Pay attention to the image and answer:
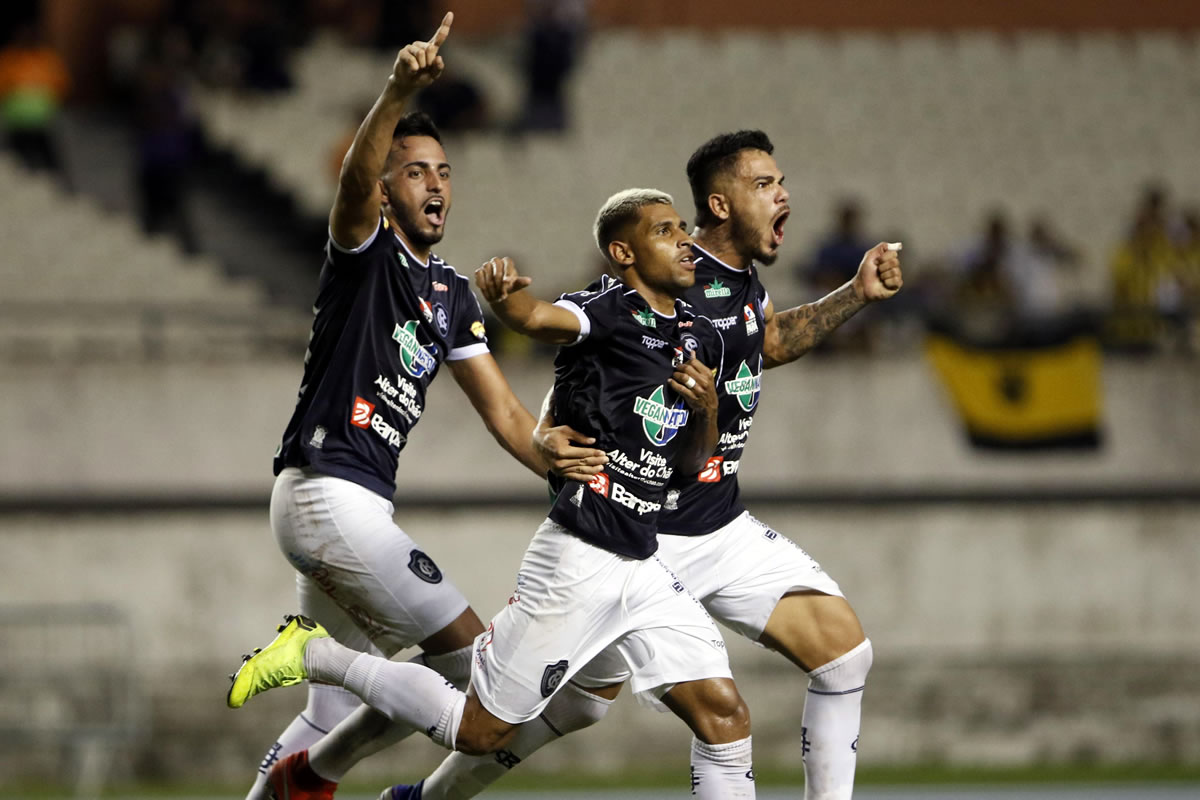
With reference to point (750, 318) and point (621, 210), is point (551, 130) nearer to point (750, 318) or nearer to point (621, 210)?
point (750, 318)

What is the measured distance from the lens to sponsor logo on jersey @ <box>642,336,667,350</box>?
269 inches

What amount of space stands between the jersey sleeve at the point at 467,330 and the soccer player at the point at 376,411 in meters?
0.13

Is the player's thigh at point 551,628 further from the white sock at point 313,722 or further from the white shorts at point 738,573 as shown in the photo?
the white sock at point 313,722

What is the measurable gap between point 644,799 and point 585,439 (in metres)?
6.17

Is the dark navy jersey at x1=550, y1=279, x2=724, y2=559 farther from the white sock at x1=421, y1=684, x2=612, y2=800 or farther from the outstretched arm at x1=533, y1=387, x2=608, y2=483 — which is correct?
the white sock at x1=421, y1=684, x2=612, y2=800

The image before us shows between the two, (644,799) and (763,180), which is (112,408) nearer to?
(644,799)

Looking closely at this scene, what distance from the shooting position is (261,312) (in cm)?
1502

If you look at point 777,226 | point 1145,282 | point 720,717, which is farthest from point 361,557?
point 1145,282

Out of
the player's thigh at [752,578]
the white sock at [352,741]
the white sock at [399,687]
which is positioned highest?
the player's thigh at [752,578]

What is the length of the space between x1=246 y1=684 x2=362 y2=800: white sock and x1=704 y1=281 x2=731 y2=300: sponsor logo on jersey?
2.18m

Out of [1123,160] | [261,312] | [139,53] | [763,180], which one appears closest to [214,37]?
[139,53]

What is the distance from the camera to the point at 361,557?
6.75m

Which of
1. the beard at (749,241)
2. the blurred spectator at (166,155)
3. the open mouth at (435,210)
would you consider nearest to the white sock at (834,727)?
the beard at (749,241)

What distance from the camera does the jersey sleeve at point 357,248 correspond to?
22.1 feet
